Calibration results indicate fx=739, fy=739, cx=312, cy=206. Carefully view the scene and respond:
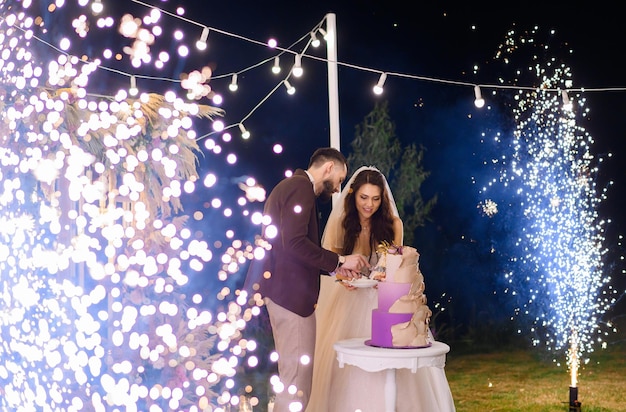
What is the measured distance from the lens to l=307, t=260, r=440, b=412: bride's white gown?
4.05 metres

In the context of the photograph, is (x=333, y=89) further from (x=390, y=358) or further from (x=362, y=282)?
(x=390, y=358)

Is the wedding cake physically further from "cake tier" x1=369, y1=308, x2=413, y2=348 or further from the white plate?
the white plate

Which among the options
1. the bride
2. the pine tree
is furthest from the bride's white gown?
the pine tree

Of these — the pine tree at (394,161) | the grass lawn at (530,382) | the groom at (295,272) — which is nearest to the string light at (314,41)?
the groom at (295,272)

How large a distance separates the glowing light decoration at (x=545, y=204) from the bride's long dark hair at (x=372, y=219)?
5.24 m

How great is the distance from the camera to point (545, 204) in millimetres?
9539

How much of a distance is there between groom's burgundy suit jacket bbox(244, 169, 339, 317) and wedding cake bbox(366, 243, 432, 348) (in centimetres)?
29

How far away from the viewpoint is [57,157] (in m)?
2.83

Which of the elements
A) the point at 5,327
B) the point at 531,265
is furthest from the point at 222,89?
the point at 5,327

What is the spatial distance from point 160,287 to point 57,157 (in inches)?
25.0

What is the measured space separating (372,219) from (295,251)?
0.93m

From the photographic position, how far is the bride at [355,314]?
4.06m

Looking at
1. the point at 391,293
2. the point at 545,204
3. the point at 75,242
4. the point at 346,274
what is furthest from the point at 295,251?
the point at 545,204

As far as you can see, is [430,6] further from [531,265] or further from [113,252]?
[113,252]
